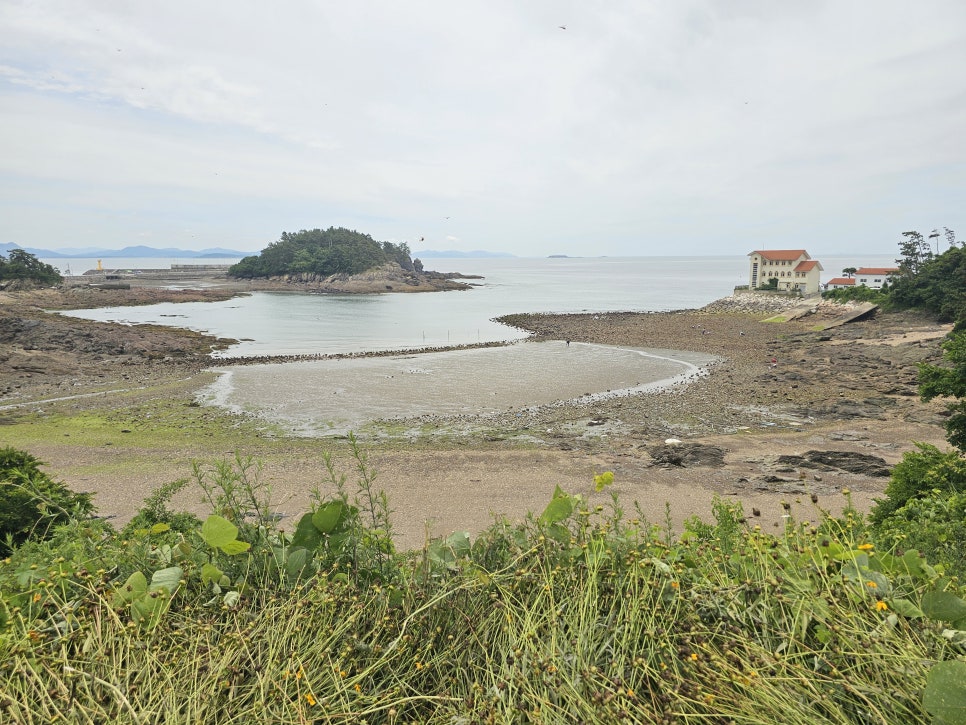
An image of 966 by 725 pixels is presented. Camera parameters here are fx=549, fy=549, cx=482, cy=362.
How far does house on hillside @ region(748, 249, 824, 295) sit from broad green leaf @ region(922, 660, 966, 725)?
71964mm

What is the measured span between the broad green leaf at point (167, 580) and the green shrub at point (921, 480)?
823cm

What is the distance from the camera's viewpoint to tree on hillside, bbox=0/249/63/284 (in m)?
71.8

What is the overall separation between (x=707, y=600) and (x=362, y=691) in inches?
63.9

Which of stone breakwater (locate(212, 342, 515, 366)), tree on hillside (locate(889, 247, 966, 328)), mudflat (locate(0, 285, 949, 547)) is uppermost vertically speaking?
tree on hillside (locate(889, 247, 966, 328))

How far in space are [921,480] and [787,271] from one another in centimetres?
7089

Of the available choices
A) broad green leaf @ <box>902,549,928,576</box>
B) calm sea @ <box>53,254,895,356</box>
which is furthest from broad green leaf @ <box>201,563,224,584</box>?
calm sea @ <box>53,254,895,356</box>

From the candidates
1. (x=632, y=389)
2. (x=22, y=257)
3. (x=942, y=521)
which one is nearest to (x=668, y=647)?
(x=942, y=521)

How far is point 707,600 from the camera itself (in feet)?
8.48

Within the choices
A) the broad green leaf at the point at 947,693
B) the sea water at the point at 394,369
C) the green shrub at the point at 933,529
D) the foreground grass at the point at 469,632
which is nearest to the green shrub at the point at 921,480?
the green shrub at the point at 933,529

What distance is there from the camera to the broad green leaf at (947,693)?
66.4 inches

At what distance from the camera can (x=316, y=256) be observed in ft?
394

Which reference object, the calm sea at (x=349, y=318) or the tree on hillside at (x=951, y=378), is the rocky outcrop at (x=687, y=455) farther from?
the calm sea at (x=349, y=318)

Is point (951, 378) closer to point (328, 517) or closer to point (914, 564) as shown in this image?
point (914, 564)

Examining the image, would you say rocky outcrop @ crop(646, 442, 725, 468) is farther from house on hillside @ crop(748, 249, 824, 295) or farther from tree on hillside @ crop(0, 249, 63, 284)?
tree on hillside @ crop(0, 249, 63, 284)
